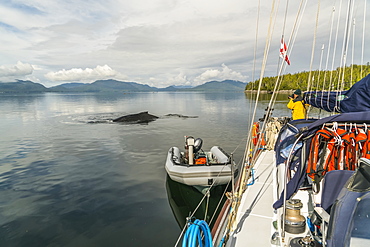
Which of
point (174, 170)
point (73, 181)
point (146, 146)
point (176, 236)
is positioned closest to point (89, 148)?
point (146, 146)

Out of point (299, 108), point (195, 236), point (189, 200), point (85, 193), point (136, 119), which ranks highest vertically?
point (299, 108)

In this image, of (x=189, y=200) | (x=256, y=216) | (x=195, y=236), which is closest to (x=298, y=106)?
(x=256, y=216)

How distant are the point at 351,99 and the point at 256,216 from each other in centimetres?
302

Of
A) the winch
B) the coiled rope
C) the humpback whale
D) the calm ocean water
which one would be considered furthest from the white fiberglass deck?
the humpback whale

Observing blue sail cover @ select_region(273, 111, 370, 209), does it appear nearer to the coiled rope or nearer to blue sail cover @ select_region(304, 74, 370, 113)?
the coiled rope

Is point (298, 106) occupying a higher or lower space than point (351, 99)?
lower

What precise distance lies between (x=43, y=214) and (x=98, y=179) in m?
2.91

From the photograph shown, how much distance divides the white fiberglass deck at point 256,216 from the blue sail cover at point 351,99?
7.92ft

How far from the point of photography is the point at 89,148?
50.5 feet

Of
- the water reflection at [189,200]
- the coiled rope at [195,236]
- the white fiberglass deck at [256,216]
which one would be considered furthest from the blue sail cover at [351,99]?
the water reflection at [189,200]

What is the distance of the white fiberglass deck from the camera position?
12.0 feet

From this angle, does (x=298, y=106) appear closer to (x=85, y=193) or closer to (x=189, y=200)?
(x=189, y=200)

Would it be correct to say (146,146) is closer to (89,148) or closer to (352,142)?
(89,148)

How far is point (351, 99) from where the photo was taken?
4605 mm
